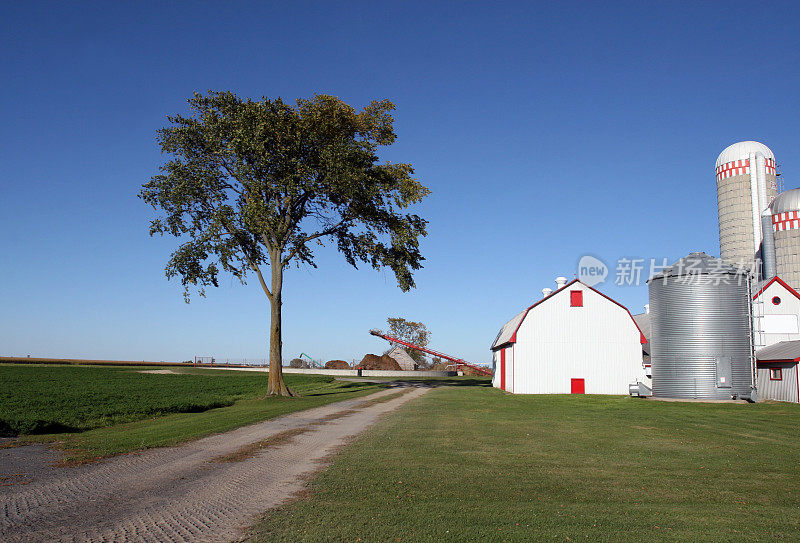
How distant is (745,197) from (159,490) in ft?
272

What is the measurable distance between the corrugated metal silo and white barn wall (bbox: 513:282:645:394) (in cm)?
3572

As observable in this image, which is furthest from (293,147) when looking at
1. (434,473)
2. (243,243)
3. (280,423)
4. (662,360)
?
(662,360)

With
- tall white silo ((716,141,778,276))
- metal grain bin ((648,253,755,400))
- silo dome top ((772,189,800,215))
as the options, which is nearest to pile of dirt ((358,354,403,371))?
tall white silo ((716,141,778,276))

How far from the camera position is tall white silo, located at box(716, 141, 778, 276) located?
243ft

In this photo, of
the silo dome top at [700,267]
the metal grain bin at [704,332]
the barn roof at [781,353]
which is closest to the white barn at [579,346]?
the metal grain bin at [704,332]

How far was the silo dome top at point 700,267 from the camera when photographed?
119 feet

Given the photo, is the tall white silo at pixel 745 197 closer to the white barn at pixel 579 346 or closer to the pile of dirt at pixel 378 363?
the white barn at pixel 579 346

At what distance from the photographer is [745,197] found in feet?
246

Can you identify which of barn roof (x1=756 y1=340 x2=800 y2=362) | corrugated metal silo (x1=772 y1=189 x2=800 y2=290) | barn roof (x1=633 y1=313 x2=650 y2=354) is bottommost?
barn roof (x1=756 y1=340 x2=800 y2=362)

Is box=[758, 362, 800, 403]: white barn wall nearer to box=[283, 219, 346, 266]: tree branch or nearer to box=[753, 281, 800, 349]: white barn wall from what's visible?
box=[753, 281, 800, 349]: white barn wall

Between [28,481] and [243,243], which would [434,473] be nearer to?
[28,481]

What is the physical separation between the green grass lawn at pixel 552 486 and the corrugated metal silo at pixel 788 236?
181 ft

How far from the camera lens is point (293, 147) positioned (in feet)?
105

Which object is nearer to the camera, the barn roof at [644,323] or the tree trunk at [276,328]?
the tree trunk at [276,328]
